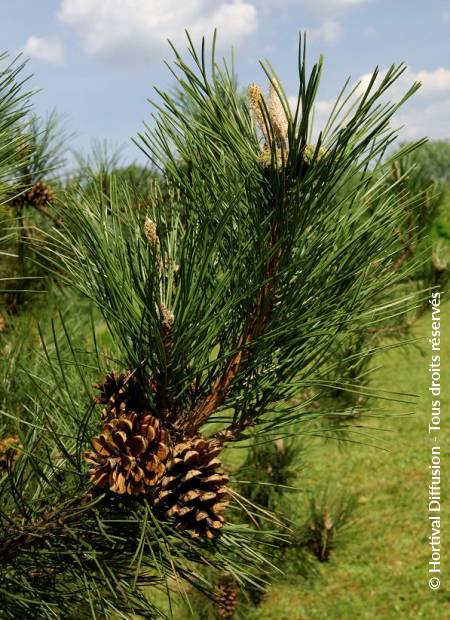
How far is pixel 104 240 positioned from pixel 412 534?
5.42 m

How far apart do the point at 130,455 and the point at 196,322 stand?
0.18m

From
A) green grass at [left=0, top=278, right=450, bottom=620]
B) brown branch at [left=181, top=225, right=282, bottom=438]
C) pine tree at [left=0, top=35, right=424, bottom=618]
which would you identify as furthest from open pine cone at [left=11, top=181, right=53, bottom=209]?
green grass at [left=0, top=278, right=450, bottom=620]

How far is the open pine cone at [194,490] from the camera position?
0.78m

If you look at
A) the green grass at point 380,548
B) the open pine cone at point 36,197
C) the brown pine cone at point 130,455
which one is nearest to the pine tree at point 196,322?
the brown pine cone at point 130,455

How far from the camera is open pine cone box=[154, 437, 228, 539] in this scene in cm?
78

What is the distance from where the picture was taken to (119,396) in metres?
0.84

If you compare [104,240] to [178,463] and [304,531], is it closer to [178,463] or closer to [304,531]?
[178,463]

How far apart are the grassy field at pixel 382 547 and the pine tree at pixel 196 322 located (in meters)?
1.89

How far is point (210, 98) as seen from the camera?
87 cm

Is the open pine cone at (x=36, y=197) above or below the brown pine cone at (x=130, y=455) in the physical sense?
above

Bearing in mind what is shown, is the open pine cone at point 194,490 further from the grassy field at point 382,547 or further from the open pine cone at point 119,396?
the grassy field at point 382,547

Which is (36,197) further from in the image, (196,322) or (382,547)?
(382,547)

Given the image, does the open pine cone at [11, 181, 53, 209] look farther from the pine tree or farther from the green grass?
the green grass

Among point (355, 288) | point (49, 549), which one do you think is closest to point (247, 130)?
point (355, 288)
